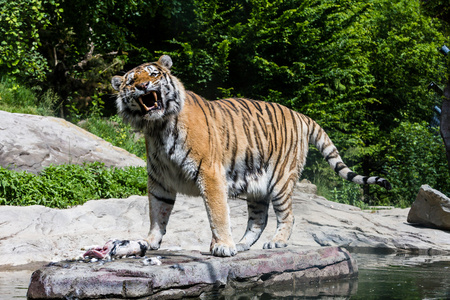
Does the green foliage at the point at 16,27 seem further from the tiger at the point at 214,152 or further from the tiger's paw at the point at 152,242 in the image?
the tiger's paw at the point at 152,242

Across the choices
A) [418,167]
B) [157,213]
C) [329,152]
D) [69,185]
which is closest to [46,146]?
[69,185]

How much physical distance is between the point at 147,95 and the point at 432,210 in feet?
21.0

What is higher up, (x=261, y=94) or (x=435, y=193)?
(x=261, y=94)

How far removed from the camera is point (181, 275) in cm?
410

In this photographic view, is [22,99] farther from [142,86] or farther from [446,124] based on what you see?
[446,124]

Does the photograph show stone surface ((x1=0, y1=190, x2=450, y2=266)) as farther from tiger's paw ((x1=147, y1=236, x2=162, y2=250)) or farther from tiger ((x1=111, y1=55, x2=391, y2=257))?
tiger ((x1=111, y1=55, x2=391, y2=257))

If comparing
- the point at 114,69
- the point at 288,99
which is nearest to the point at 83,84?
the point at 114,69

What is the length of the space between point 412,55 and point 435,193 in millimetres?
13688

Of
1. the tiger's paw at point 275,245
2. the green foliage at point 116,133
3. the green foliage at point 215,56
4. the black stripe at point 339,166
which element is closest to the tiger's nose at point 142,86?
the tiger's paw at point 275,245

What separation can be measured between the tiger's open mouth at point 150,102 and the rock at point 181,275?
134 centimetres

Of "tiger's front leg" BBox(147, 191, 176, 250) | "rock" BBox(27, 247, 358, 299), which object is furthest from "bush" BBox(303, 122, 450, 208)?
"tiger's front leg" BBox(147, 191, 176, 250)

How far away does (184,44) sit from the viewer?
1417 cm

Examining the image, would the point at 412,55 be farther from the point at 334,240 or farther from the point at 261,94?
the point at 334,240

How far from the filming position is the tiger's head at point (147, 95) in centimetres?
425
